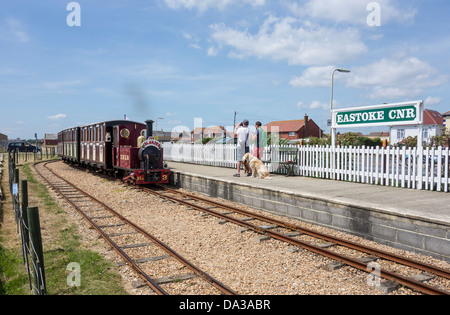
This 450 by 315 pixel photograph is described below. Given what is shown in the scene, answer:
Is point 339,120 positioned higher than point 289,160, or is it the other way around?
point 339,120

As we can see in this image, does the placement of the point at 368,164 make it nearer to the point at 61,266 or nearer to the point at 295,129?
the point at 61,266

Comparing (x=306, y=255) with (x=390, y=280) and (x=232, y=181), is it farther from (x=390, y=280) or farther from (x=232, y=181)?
(x=232, y=181)

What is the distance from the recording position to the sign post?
9.26 m

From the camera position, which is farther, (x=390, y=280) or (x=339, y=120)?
(x=339, y=120)

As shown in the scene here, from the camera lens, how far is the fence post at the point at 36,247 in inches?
149

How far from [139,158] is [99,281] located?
28.6 ft

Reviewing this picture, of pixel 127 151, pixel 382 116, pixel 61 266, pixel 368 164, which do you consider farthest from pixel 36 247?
pixel 127 151

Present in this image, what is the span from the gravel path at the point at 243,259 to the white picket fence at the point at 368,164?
380 cm

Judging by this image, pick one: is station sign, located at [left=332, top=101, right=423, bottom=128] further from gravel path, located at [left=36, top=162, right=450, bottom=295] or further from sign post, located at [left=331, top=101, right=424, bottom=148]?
gravel path, located at [left=36, top=162, right=450, bottom=295]
